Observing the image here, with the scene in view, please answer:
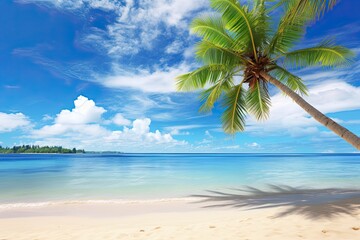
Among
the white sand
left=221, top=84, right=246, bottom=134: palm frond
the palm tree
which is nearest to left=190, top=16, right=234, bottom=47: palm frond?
the palm tree

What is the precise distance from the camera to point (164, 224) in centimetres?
514

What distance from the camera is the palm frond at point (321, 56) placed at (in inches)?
287

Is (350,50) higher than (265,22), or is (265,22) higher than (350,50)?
(265,22)

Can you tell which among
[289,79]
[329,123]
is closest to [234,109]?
[289,79]

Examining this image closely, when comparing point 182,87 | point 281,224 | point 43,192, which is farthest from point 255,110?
point 43,192

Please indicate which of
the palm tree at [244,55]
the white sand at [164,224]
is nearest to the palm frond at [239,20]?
the palm tree at [244,55]

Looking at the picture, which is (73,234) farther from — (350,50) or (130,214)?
(350,50)

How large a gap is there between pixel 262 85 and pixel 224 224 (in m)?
5.52

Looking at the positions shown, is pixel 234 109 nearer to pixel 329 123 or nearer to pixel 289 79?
pixel 289 79

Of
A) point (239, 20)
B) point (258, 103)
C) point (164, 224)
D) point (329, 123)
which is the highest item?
point (239, 20)

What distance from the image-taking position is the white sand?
412 centimetres

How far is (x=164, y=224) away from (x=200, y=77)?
5.21 meters

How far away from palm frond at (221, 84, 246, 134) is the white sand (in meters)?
3.48

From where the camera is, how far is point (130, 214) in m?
6.40
